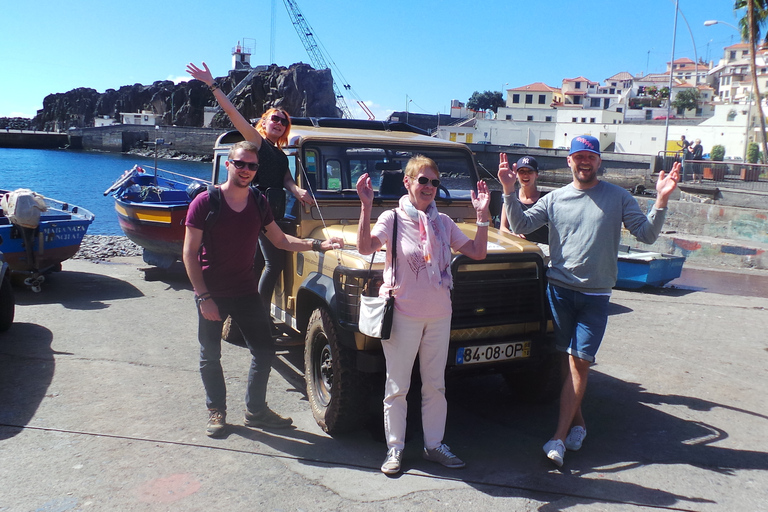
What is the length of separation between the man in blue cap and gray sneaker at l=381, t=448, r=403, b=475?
3.30 ft

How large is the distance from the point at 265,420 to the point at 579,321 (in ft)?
7.83

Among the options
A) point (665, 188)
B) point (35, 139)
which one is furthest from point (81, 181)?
point (35, 139)

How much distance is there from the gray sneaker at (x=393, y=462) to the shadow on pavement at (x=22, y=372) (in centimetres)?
267

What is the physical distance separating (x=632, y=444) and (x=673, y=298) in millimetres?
6516

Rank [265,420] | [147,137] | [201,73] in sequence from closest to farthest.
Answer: [265,420]
[201,73]
[147,137]

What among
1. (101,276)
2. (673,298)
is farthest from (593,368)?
(101,276)

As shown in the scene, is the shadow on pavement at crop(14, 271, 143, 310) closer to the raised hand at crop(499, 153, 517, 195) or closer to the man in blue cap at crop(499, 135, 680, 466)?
the raised hand at crop(499, 153, 517, 195)

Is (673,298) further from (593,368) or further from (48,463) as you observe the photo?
(48,463)

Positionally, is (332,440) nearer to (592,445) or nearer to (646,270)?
(592,445)

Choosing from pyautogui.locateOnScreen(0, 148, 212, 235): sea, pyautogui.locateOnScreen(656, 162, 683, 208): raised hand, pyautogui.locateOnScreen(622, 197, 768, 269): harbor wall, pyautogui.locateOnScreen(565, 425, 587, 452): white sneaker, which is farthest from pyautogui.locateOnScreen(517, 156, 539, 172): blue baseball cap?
pyautogui.locateOnScreen(0, 148, 212, 235): sea

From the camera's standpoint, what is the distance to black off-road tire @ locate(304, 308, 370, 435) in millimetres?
4371

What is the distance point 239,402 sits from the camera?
527 centimetres

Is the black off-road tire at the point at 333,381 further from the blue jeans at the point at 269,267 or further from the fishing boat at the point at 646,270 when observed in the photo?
the fishing boat at the point at 646,270

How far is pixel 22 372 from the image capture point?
5723 mm
